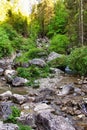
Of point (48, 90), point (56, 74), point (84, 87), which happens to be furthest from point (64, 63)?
point (48, 90)

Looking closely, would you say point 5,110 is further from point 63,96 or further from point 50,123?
point 63,96

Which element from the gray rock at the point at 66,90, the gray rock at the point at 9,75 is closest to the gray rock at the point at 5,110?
the gray rock at the point at 66,90

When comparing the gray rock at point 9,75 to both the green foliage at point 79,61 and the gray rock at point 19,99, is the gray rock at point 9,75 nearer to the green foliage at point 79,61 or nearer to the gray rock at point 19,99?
the green foliage at point 79,61

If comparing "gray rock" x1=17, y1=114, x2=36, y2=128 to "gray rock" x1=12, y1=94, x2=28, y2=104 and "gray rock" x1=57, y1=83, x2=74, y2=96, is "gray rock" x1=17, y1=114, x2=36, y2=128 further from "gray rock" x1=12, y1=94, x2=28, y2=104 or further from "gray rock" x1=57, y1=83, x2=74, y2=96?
"gray rock" x1=57, y1=83, x2=74, y2=96

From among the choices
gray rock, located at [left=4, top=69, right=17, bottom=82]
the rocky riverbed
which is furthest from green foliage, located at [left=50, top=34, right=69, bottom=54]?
gray rock, located at [left=4, top=69, right=17, bottom=82]

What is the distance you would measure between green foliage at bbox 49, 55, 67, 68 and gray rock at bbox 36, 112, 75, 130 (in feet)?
41.1

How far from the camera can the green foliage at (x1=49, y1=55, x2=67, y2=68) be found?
2242 cm

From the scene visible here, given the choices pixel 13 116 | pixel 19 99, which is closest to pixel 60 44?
pixel 19 99

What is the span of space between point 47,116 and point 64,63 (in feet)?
41.7

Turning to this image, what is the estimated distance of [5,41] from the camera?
28.0 metres

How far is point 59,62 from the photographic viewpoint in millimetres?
22844

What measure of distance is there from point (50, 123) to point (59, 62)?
13.5 m

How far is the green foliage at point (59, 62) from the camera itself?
22.4 metres

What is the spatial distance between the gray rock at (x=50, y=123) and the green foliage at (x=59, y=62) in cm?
1253
